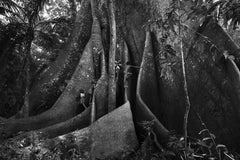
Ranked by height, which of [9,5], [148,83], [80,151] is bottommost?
[80,151]

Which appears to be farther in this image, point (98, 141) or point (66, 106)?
point (66, 106)

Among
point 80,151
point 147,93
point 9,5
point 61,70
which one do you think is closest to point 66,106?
point 61,70

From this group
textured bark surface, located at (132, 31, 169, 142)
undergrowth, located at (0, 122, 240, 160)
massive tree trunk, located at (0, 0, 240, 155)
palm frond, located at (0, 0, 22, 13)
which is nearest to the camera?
undergrowth, located at (0, 122, 240, 160)

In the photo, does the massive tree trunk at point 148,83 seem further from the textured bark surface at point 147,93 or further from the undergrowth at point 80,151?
the undergrowth at point 80,151

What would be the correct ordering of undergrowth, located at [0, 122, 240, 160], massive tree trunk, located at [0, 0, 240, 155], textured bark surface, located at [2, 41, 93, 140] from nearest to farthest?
undergrowth, located at [0, 122, 240, 160] → massive tree trunk, located at [0, 0, 240, 155] → textured bark surface, located at [2, 41, 93, 140]

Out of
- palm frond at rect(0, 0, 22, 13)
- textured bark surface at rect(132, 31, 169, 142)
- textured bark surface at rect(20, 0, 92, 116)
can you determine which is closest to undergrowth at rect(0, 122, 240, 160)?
textured bark surface at rect(132, 31, 169, 142)

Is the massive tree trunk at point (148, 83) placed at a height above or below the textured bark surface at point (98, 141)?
above

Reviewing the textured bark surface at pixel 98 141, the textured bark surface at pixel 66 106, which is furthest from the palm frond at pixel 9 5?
the textured bark surface at pixel 98 141

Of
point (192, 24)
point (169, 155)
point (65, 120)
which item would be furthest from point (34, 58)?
point (169, 155)

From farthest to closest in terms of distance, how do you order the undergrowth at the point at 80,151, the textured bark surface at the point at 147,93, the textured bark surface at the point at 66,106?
the textured bark surface at the point at 66,106 → the textured bark surface at the point at 147,93 → the undergrowth at the point at 80,151

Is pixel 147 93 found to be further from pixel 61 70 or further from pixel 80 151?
pixel 61 70

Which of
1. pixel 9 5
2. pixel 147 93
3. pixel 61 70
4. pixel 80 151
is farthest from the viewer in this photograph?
pixel 9 5

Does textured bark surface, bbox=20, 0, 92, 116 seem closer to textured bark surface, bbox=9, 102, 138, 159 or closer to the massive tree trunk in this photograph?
the massive tree trunk

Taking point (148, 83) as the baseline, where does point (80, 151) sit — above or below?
below
